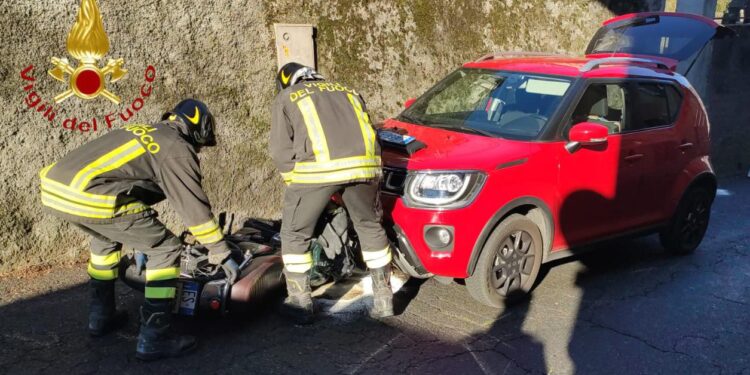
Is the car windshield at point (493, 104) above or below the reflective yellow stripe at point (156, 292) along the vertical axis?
above

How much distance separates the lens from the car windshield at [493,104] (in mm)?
4812

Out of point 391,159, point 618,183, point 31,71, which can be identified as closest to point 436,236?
point 391,159

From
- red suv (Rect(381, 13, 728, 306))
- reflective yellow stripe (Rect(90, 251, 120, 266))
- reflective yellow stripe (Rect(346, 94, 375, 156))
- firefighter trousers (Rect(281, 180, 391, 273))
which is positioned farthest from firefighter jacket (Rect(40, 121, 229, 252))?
red suv (Rect(381, 13, 728, 306))

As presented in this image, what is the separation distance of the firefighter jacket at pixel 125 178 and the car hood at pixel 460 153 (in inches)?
56.4

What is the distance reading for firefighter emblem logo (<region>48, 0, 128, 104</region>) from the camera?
496 cm

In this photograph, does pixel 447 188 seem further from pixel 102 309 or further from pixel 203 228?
pixel 102 309

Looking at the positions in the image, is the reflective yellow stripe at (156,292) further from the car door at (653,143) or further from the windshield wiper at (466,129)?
the car door at (653,143)

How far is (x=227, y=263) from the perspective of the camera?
3898mm

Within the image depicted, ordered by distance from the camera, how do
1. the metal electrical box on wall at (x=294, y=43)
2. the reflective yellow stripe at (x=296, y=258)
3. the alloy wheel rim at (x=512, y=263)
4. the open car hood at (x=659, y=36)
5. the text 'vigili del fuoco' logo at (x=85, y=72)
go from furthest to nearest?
the open car hood at (x=659, y=36) → the metal electrical box on wall at (x=294, y=43) → the text 'vigili del fuoco' logo at (x=85, y=72) → the alloy wheel rim at (x=512, y=263) → the reflective yellow stripe at (x=296, y=258)

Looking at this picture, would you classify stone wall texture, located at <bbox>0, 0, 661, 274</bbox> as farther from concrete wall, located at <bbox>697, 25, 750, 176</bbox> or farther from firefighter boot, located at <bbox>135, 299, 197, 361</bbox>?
concrete wall, located at <bbox>697, 25, 750, 176</bbox>

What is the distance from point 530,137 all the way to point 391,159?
3.49 feet

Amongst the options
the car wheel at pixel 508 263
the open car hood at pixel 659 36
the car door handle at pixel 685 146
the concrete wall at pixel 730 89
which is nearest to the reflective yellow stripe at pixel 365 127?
the car wheel at pixel 508 263

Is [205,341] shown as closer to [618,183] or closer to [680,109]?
[618,183]

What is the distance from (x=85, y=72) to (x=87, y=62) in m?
0.08
